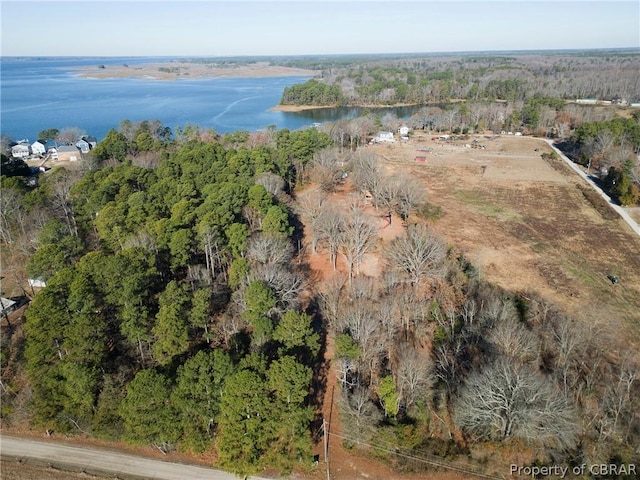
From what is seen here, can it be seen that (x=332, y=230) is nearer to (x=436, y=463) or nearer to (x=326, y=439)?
(x=326, y=439)

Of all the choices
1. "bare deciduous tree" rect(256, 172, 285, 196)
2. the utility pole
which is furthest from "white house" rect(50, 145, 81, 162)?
the utility pole

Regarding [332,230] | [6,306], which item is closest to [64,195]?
[6,306]

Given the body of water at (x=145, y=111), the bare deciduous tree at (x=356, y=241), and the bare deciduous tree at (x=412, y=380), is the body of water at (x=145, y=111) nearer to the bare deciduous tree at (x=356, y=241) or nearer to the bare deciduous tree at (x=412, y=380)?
the bare deciduous tree at (x=356, y=241)

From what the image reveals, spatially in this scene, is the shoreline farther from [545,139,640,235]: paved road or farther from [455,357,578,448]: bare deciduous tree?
[455,357,578,448]: bare deciduous tree

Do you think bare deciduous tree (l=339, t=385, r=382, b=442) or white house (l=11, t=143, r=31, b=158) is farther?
white house (l=11, t=143, r=31, b=158)

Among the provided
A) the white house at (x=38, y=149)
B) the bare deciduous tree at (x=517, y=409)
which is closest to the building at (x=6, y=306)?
the bare deciduous tree at (x=517, y=409)

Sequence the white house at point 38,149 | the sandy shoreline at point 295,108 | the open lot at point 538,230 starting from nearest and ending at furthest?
the open lot at point 538,230, the white house at point 38,149, the sandy shoreline at point 295,108

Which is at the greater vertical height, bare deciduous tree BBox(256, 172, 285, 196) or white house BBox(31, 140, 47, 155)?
white house BBox(31, 140, 47, 155)
